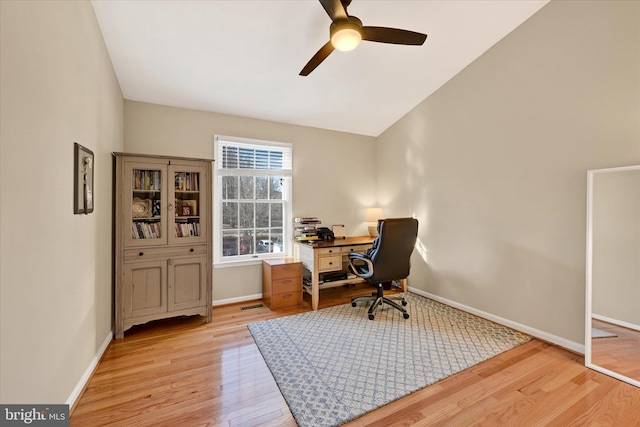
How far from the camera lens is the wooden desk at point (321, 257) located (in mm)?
3367

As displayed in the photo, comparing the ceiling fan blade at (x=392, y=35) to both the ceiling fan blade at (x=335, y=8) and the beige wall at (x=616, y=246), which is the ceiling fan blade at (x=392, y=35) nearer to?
the ceiling fan blade at (x=335, y=8)

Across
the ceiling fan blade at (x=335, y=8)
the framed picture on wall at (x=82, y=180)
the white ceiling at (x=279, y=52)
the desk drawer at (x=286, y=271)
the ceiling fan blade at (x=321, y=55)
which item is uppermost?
the white ceiling at (x=279, y=52)

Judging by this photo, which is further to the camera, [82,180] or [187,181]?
[187,181]

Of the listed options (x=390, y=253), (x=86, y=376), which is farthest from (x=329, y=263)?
(x=86, y=376)

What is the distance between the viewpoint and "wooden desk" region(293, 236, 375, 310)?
3.37m

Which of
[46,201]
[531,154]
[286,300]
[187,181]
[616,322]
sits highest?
[531,154]

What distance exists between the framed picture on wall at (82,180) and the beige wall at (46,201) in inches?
2.0

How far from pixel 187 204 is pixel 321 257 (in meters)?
1.67

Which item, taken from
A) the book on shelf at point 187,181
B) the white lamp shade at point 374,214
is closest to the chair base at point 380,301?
the white lamp shade at point 374,214

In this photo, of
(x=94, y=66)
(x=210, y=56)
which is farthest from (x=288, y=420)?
(x=210, y=56)

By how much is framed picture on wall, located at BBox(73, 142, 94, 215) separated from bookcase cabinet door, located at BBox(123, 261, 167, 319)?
94 cm

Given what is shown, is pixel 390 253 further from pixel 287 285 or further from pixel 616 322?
pixel 616 322

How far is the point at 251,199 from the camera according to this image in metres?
3.78

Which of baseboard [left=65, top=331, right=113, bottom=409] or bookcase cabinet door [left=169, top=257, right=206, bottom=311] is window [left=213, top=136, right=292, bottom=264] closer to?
bookcase cabinet door [left=169, top=257, right=206, bottom=311]
